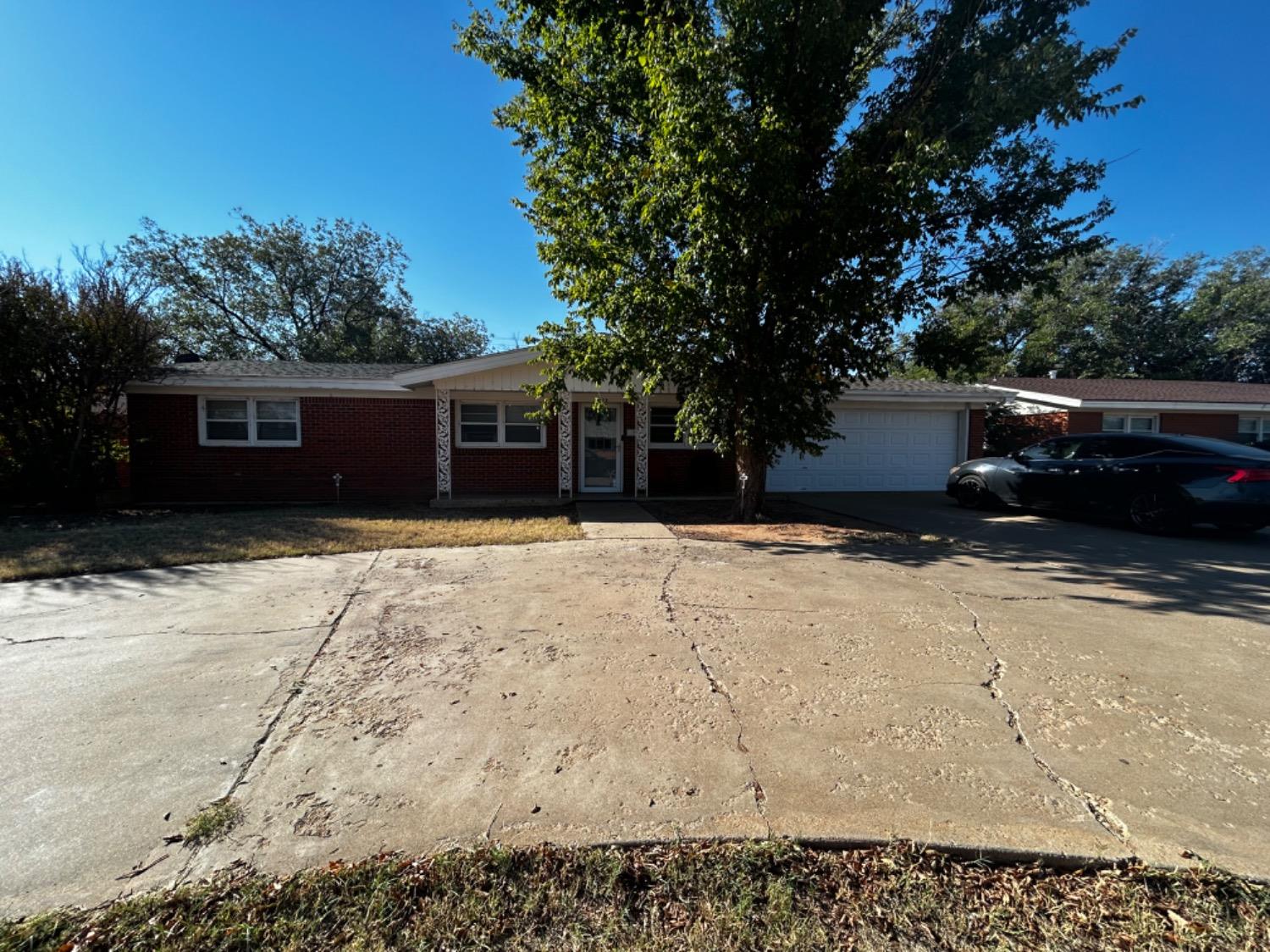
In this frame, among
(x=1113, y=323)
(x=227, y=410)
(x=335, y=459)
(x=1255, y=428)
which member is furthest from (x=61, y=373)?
(x=1113, y=323)

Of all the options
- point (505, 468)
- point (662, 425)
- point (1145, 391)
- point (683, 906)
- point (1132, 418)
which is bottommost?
point (683, 906)

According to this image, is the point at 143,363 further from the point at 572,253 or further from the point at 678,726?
the point at 678,726

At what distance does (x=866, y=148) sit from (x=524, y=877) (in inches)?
383

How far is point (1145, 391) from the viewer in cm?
1759

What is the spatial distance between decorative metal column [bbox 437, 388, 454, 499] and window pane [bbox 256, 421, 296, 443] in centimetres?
320

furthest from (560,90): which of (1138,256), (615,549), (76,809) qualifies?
(1138,256)

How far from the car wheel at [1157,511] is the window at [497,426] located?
10.5m

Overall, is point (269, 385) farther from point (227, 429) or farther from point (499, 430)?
point (499, 430)

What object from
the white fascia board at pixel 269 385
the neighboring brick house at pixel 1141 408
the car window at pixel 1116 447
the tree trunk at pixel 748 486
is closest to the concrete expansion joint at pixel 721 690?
the tree trunk at pixel 748 486

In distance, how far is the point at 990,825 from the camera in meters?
2.25

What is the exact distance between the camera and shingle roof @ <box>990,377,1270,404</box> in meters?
16.9

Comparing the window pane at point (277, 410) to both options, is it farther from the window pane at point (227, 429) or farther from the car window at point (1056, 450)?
the car window at point (1056, 450)

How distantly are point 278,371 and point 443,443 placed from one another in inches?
167

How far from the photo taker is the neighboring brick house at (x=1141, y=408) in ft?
54.7
